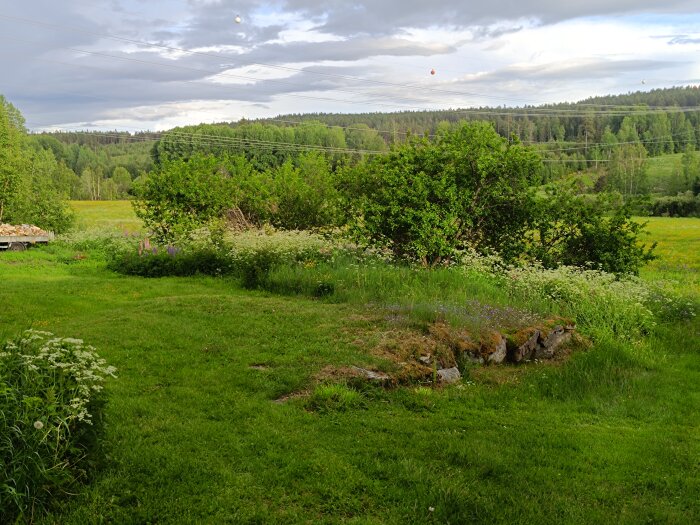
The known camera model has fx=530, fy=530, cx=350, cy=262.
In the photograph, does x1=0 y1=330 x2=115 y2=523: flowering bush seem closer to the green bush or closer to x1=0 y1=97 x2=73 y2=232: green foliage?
the green bush

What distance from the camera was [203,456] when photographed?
4.84 m

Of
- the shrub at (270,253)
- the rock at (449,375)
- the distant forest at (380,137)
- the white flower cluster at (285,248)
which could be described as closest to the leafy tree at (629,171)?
the distant forest at (380,137)

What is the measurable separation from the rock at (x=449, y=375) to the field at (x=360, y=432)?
23cm

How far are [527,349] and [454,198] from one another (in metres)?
6.30

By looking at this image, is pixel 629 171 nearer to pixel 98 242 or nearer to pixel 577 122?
pixel 577 122

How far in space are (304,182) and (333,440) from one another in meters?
16.8

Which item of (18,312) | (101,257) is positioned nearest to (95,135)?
(101,257)

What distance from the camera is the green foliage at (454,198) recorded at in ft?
46.2

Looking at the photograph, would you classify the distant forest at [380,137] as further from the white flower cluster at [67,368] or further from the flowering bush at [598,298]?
the white flower cluster at [67,368]

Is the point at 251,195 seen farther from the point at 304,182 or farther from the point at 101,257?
the point at 101,257

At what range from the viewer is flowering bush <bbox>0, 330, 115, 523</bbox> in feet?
12.0

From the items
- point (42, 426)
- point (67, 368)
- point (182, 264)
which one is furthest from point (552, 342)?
point (182, 264)

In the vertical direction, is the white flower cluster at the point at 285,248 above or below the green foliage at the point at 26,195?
below

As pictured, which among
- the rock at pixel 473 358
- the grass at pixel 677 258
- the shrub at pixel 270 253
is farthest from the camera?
the grass at pixel 677 258
